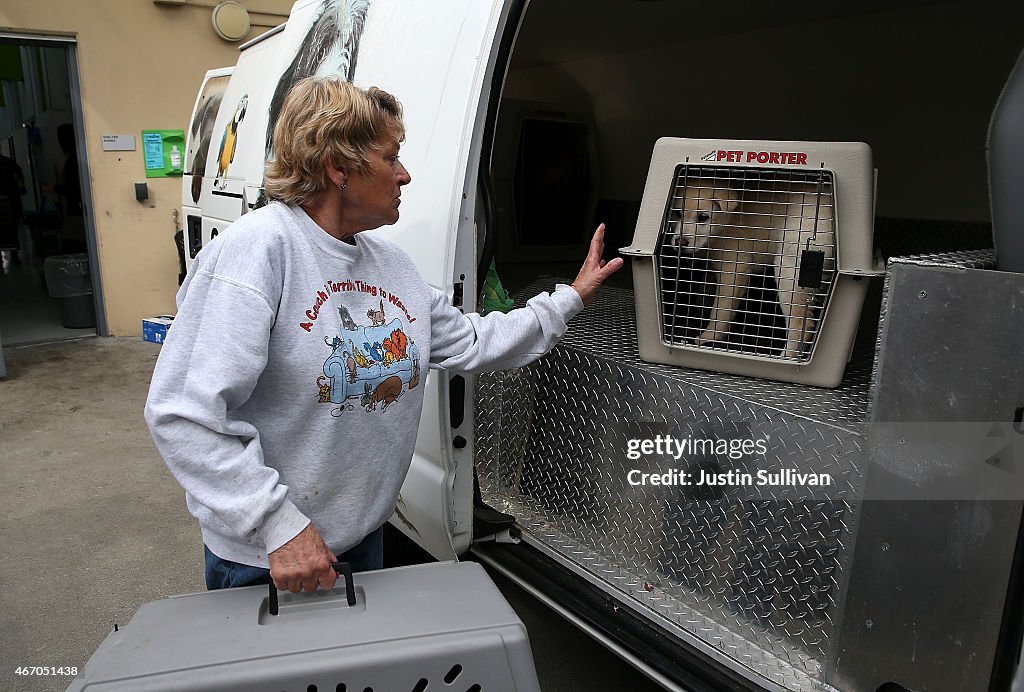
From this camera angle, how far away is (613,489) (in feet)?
8.07

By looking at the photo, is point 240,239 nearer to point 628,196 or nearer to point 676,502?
point 676,502

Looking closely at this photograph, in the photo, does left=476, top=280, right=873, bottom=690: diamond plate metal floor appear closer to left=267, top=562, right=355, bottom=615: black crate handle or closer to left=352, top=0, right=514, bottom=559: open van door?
left=352, top=0, right=514, bottom=559: open van door

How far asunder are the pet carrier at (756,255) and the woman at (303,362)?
0.87m

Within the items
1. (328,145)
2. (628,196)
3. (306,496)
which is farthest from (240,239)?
(628,196)

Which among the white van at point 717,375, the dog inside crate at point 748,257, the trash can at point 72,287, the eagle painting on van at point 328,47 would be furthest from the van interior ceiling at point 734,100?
the trash can at point 72,287

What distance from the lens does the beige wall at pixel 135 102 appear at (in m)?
7.10

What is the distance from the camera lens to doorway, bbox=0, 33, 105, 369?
24.6 feet

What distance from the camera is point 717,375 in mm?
2297

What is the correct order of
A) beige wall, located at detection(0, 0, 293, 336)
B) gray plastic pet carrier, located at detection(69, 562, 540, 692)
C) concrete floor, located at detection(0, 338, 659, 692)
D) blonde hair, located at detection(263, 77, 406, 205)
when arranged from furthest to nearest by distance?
beige wall, located at detection(0, 0, 293, 336), concrete floor, located at detection(0, 338, 659, 692), blonde hair, located at detection(263, 77, 406, 205), gray plastic pet carrier, located at detection(69, 562, 540, 692)

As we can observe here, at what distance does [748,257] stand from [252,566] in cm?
162

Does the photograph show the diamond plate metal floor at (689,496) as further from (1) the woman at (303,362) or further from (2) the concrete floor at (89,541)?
(1) the woman at (303,362)

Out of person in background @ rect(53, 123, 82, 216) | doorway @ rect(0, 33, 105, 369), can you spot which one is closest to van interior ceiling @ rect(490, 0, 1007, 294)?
doorway @ rect(0, 33, 105, 369)

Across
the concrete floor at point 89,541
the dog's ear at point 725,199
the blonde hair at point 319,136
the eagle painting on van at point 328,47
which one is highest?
the eagle painting on van at point 328,47

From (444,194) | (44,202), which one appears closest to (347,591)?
(444,194)
